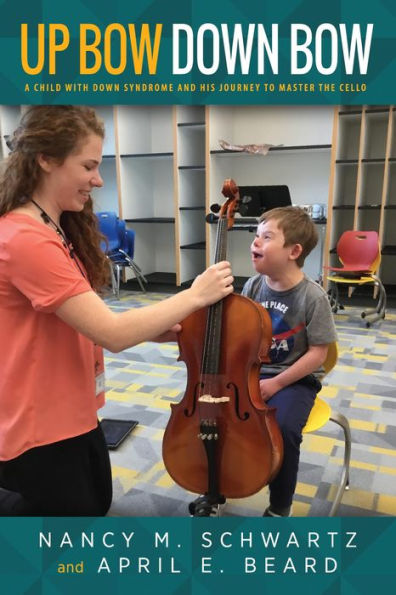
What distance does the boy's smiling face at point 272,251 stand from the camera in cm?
156

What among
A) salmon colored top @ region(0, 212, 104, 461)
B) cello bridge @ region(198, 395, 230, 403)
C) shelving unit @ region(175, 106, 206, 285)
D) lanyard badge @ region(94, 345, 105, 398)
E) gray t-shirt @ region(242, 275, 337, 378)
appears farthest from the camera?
shelving unit @ region(175, 106, 206, 285)

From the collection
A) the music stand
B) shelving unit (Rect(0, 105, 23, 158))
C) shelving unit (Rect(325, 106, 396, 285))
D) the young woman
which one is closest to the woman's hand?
the young woman

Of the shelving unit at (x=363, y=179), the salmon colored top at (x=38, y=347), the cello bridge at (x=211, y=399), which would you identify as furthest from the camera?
the shelving unit at (x=363, y=179)

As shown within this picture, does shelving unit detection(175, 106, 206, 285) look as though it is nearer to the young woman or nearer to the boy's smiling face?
the boy's smiling face

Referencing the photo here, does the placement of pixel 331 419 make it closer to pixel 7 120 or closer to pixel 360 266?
pixel 360 266

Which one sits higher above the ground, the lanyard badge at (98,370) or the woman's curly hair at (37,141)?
the woman's curly hair at (37,141)

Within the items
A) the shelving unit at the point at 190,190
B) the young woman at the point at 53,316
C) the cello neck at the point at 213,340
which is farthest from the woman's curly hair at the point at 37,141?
the shelving unit at the point at 190,190

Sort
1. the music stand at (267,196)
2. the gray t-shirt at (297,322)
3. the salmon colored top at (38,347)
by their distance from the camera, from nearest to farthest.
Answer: the salmon colored top at (38,347), the gray t-shirt at (297,322), the music stand at (267,196)

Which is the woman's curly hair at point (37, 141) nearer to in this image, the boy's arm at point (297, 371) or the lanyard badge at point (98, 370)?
the lanyard badge at point (98, 370)

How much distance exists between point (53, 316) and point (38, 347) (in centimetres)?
8

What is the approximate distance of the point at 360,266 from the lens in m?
4.21

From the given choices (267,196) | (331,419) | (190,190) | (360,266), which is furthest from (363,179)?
(331,419)

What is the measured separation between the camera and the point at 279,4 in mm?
2285

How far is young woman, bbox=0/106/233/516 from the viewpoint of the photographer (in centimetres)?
106
